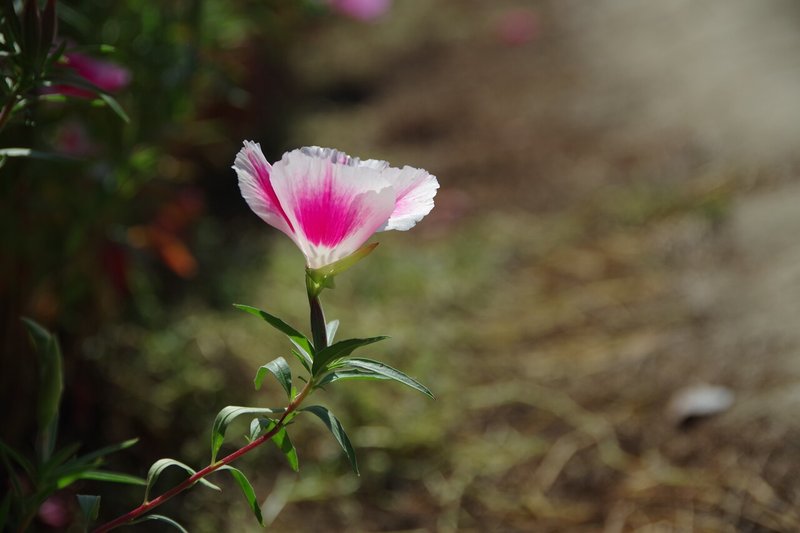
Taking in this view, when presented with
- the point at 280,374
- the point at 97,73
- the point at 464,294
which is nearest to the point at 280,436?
the point at 280,374

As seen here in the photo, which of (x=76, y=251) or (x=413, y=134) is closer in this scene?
(x=76, y=251)

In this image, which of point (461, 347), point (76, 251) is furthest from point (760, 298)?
point (76, 251)

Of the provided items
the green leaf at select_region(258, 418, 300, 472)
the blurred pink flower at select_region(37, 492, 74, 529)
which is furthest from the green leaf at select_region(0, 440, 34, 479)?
the blurred pink flower at select_region(37, 492, 74, 529)

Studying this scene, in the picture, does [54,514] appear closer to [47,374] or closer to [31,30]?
[47,374]

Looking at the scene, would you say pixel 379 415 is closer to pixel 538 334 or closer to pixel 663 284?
pixel 538 334

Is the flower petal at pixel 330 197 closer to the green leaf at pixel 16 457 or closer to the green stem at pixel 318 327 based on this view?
the green stem at pixel 318 327

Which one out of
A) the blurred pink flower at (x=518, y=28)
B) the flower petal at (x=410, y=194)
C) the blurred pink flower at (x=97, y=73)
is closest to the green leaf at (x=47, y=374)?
the flower petal at (x=410, y=194)
